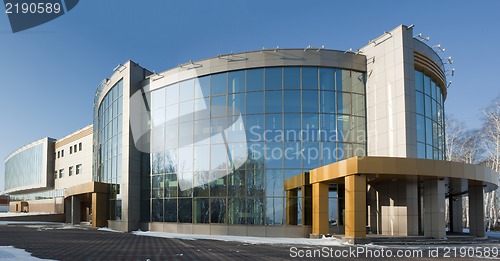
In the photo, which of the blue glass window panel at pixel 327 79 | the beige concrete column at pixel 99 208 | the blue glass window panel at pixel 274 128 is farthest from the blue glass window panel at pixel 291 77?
the beige concrete column at pixel 99 208

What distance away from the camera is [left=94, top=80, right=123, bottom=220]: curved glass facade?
128 ft

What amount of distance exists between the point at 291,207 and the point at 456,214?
47.1ft

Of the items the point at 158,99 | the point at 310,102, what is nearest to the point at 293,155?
the point at 310,102

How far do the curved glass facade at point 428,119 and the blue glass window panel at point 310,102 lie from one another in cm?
675

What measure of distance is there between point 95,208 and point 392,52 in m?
29.2

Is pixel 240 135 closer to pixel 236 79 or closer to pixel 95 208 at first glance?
pixel 236 79

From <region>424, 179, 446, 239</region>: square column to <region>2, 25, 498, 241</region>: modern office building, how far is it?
83 mm

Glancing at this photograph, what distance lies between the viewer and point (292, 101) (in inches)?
1222

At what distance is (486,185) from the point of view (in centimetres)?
2873

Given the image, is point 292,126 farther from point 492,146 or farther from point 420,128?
point 492,146

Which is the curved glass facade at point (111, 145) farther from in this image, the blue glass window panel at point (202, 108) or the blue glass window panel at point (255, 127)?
the blue glass window panel at point (255, 127)

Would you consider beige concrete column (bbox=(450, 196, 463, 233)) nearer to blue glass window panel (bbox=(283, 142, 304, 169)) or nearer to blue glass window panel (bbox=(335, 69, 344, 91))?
blue glass window panel (bbox=(335, 69, 344, 91))

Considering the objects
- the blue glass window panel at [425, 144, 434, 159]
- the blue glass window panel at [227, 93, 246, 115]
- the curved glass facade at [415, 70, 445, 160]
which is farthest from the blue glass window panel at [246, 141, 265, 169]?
the blue glass window panel at [425, 144, 434, 159]

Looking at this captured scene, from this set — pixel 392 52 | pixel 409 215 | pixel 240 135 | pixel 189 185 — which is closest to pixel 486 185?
pixel 409 215
